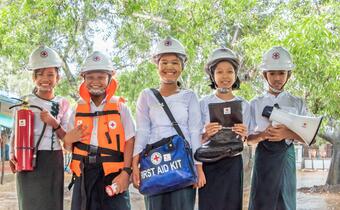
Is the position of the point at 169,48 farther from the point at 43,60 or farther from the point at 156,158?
the point at 43,60

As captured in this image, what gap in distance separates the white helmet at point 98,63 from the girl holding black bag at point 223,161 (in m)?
0.61

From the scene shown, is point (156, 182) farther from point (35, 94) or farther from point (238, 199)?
point (35, 94)

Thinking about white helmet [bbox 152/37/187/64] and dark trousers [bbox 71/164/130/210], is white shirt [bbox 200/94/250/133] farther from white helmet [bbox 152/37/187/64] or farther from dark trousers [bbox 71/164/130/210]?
dark trousers [bbox 71/164/130/210]

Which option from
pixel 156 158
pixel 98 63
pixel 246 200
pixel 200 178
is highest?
pixel 98 63

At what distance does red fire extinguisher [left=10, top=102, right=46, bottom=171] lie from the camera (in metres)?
2.80

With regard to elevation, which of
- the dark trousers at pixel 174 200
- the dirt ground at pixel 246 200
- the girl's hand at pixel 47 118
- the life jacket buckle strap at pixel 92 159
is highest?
the girl's hand at pixel 47 118

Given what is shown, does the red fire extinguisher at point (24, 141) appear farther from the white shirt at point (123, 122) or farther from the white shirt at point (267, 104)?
the white shirt at point (267, 104)

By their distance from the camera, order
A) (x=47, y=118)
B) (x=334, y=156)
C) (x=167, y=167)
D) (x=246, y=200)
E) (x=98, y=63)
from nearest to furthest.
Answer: (x=167, y=167) → (x=98, y=63) → (x=47, y=118) → (x=246, y=200) → (x=334, y=156)

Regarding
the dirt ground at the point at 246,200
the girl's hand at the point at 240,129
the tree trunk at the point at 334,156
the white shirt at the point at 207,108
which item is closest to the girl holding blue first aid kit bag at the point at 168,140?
the white shirt at the point at 207,108

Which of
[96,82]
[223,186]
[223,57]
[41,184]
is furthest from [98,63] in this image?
[223,186]

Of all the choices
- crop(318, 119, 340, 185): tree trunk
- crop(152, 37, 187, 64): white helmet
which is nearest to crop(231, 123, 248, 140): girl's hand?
crop(152, 37, 187, 64): white helmet

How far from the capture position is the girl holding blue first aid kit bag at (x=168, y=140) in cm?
247

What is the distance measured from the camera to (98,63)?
2730mm

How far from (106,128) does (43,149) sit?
0.52 m
